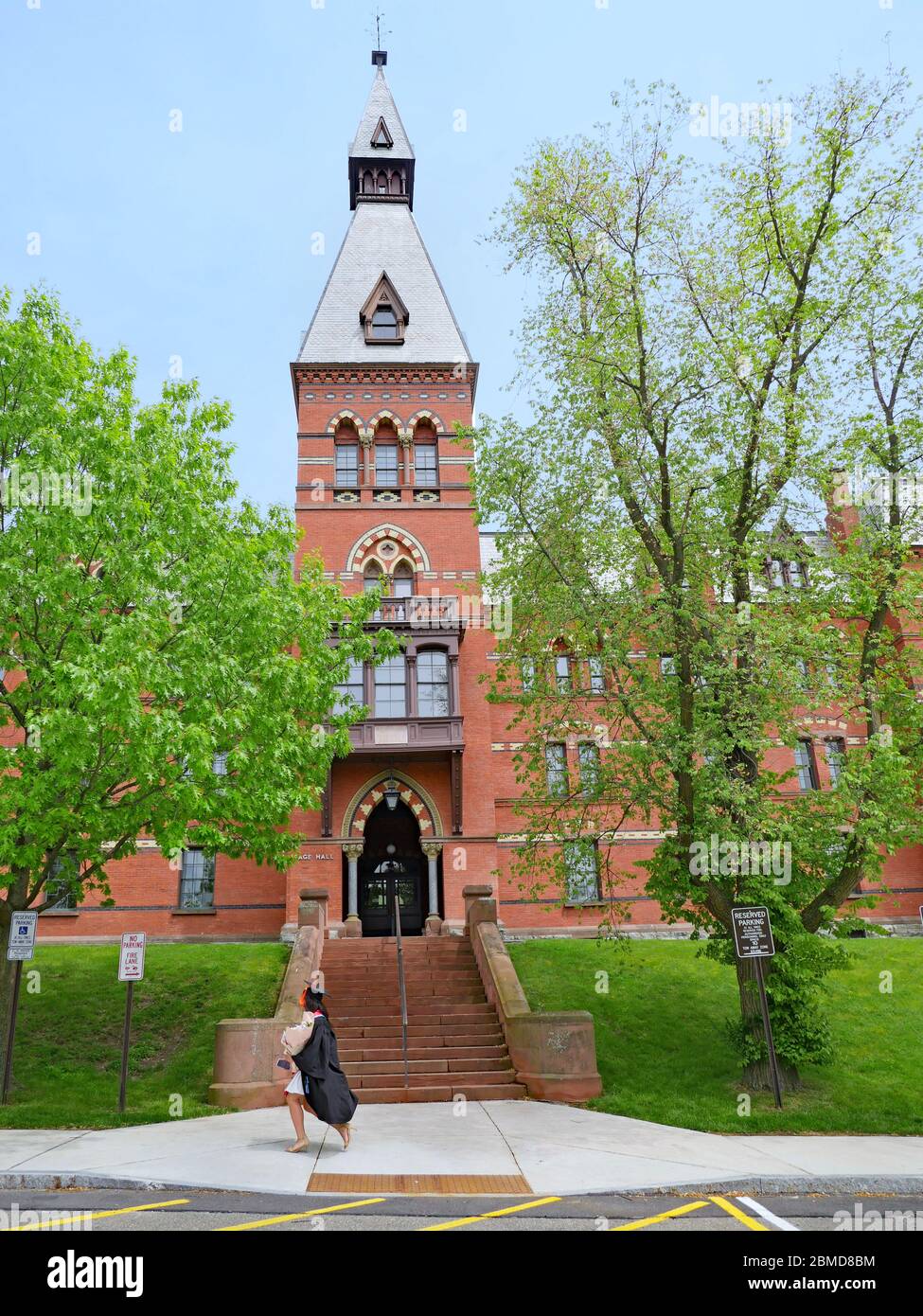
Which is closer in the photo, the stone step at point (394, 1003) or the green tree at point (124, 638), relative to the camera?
the green tree at point (124, 638)

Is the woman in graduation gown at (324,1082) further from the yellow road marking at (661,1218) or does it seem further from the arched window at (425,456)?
the arched window at (425,456)

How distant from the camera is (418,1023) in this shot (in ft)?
50.7

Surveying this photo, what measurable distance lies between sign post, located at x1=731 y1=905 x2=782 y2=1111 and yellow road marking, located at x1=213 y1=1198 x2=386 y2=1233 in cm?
669

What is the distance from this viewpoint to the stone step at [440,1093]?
1305 cm

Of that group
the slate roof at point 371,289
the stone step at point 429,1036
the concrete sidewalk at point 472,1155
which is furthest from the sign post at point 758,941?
the slate roof at point 371,289

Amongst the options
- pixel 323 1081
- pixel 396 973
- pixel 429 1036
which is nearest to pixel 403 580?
pixel 396 973

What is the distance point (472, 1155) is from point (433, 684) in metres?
15.6

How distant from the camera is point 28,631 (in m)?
13.0

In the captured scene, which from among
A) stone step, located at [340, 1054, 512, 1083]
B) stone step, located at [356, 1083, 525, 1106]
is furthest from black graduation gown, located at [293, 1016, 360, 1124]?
stone step, located at [340, 1054, 512, 1083]

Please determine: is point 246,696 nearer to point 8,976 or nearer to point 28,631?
point 28,631

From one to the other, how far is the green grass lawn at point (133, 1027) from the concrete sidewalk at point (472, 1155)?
1218 millimetres

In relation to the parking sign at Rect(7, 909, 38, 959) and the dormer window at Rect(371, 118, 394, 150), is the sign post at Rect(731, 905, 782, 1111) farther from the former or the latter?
the dormer window at Rect(371, 118, 394, 150)
